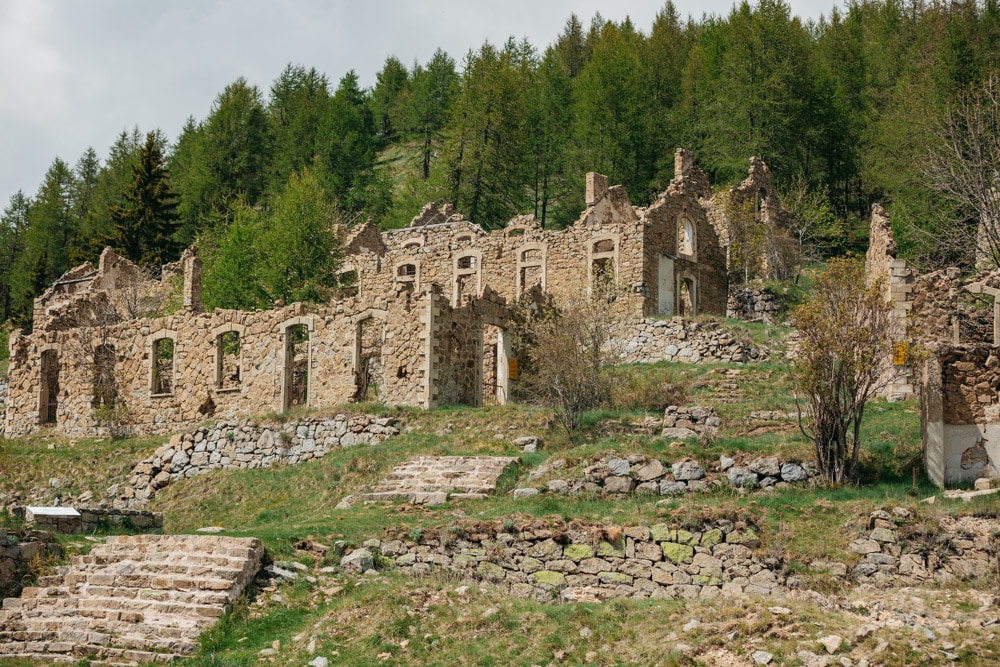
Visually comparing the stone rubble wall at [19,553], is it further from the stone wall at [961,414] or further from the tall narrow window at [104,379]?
the tall narrow window at [104,379]

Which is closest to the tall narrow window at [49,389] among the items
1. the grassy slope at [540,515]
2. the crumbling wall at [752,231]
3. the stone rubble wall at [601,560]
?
the grassy slope at [540,515]

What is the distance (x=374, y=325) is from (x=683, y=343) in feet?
→ 30.9

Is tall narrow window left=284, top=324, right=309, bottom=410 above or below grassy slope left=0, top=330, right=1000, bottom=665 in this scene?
above

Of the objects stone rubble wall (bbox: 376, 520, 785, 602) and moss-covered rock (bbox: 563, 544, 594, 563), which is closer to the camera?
stone rubble wall (bbox: 376, 520, 785, 602)

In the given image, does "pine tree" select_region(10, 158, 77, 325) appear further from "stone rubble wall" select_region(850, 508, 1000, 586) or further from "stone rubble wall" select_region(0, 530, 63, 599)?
"stone rubble wall" select_region(850, 508, 1000, 586)

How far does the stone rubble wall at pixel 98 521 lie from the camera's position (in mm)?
18062

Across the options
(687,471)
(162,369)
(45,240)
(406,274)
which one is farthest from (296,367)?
(45,240)

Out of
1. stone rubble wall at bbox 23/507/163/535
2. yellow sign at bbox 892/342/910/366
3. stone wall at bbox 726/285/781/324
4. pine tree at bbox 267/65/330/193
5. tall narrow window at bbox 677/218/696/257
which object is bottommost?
stone rubble wall at bbox 23/507/163/535

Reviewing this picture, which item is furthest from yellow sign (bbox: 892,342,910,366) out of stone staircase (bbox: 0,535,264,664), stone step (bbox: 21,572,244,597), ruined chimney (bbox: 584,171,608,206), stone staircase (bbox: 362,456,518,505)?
ruined chimney (bbox: 584,171,608,206)

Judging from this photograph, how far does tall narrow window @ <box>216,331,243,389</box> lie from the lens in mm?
31875

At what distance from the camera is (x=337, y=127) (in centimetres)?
6850

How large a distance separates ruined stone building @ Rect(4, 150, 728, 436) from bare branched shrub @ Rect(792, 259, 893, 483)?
11.0 m

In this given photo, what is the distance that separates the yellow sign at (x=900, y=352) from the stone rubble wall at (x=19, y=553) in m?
15.0

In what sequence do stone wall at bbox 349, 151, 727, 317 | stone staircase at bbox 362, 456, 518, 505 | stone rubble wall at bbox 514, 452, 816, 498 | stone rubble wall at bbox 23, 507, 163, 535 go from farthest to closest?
stone wall at bbox 349, 151, 727, 317, stone staircase at bbox 362, 456, 518, 505, stone rubble wall at bbox 514, 452, 816, 498, stone rubble wall at bbox 23, 507, 163, 535
